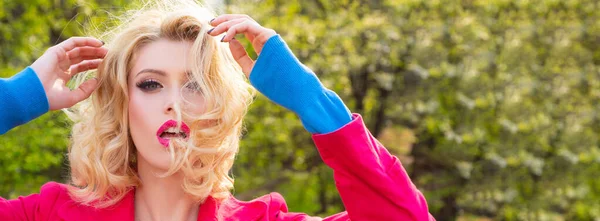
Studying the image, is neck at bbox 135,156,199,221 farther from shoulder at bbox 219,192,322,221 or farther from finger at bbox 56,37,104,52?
finger at bbox 56,37,104,52

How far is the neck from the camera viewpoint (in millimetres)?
2381

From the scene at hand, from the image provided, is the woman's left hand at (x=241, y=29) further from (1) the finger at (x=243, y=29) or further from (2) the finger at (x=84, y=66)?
(2) the finger at (x=84, y=66)

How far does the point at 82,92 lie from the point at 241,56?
0.52m

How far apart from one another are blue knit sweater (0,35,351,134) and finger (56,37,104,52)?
0.77 feet

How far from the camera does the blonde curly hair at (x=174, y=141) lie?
7.47 ft

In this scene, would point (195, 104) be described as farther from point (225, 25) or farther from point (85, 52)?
point (85, 52)

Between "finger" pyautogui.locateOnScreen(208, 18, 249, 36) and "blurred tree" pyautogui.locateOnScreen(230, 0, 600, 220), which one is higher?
"finger" pyautogui.locateOnScreen(208, 18, 249, 36)

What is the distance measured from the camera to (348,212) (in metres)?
2.14

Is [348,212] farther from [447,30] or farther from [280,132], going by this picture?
[447,30]

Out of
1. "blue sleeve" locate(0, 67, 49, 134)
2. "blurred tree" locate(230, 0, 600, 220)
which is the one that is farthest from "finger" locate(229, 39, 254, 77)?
"blurred tree" locate(230, 0, 600, 220)

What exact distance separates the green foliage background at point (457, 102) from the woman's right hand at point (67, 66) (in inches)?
163

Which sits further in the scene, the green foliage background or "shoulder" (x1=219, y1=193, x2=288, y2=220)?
the green foliage background

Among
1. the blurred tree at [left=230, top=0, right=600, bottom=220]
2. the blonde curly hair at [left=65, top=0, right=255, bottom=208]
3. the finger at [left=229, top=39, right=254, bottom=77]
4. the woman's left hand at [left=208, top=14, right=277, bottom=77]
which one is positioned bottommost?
the blurred tree at [left=230, top=0, right=600, bottom=220]

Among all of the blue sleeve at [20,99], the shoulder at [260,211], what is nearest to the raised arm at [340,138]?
the shoulder at [260,211]
